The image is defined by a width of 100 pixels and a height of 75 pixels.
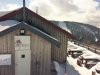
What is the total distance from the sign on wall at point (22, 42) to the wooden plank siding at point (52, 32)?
3.45m

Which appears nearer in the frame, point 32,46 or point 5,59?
point 5,59

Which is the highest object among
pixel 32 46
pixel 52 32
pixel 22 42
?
pixel 52 32

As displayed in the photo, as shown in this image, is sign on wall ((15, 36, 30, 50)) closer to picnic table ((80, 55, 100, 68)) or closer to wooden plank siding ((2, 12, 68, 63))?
wooden plank siding ((2, 12, 68, 63))

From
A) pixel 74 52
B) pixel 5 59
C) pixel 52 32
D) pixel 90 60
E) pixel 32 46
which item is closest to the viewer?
pixel 5 59

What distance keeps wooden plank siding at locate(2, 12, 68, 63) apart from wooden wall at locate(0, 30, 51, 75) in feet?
11.2

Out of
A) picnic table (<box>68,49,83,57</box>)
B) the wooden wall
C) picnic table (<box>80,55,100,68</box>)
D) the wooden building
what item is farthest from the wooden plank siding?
picnic table (<box>68,49,83,57</box>)

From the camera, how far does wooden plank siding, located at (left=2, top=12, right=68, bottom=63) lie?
1247 centimetres

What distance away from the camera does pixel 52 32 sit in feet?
43.0

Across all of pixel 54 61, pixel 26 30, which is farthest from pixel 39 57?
pixel 54 61

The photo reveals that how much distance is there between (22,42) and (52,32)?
14.5ft

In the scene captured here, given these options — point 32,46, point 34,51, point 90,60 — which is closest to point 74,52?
point 90,60

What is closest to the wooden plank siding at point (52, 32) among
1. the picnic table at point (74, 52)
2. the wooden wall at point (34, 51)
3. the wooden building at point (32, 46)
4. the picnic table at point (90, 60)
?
the picnic table at point (90, 60)

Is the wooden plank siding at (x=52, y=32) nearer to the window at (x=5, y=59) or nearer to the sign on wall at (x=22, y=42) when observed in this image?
the sign on wall at (x=22, y=42)

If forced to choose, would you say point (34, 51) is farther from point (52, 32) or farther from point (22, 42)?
point (52, 32)
